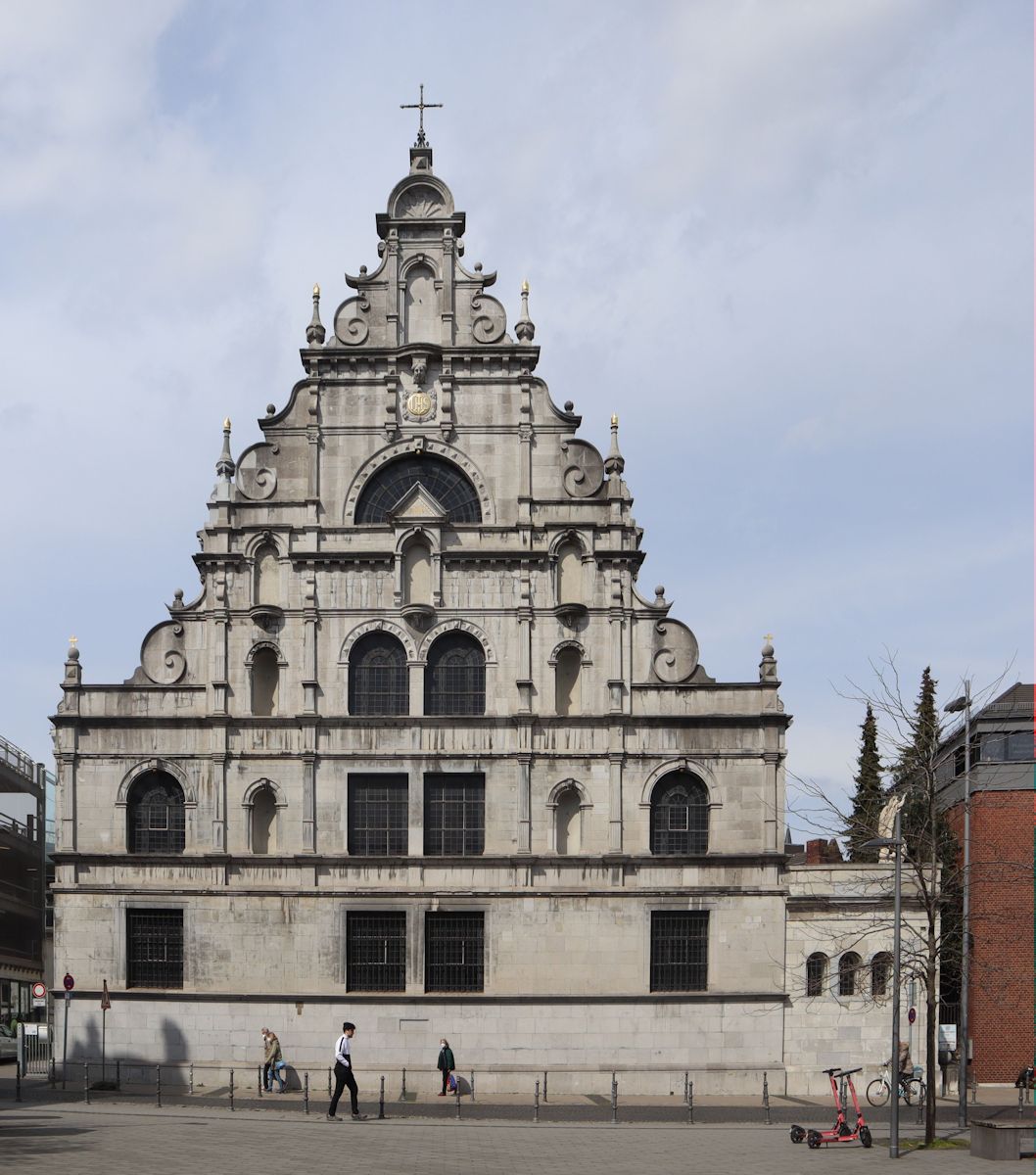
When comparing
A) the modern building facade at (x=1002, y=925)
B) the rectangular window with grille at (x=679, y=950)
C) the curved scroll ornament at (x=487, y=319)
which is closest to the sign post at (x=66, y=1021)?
the rectangular window with grille at (x=679, y=950)

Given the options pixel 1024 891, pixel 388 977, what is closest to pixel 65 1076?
pixel 388 977

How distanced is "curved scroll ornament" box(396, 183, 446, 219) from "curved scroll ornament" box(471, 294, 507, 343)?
3.21m

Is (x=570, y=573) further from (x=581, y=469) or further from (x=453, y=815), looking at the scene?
(x=453, y=815)

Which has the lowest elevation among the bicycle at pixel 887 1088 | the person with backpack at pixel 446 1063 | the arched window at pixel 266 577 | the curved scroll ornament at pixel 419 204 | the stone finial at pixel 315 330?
the bicycle at pixel 887 1088

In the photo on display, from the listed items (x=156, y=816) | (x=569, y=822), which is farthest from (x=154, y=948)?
(x=569, y=822)

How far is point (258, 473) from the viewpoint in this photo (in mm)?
52875

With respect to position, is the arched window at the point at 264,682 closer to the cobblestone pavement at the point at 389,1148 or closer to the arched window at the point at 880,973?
the cobblestone pavement at the point at 389,1148

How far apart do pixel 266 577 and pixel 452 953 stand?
13.4 m

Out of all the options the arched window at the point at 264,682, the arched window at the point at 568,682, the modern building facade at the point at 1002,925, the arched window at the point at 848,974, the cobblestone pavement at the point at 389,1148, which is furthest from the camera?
the modern building facade at the point at 1002,925

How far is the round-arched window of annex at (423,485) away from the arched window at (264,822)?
933cm

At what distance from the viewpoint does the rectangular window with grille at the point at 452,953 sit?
50.1 m

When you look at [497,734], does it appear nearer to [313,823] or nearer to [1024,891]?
[313,823]

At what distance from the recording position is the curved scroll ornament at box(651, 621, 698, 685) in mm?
51684

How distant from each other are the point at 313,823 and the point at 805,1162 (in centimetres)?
2185
